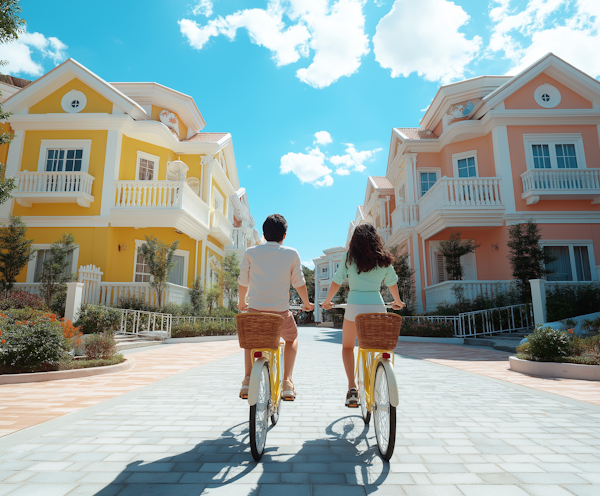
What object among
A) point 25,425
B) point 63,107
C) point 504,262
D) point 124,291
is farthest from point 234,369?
point 63,107

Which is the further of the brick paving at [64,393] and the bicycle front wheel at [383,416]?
the brick paving at [64,393]

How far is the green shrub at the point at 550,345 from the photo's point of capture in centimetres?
703

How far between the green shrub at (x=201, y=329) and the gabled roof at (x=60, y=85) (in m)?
9.27

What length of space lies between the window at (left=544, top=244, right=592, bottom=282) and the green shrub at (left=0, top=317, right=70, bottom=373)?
16206 millimetres

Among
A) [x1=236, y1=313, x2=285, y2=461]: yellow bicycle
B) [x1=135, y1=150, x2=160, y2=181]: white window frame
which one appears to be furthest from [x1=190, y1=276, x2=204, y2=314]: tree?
[x1=236, y1=313, x2=285, y2=461]: yellow bicycle

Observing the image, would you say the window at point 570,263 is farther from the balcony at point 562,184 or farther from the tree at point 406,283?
the tree at point 406,283

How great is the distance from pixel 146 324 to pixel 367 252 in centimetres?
1138

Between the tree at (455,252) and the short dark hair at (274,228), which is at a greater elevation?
the tree at (455,252)

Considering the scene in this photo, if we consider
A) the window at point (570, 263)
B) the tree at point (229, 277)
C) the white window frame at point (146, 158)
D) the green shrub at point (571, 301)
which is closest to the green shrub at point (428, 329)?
the green shrub at point (571, 301)

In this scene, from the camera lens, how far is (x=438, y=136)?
63.9ft

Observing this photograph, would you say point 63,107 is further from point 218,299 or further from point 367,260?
point 367,260

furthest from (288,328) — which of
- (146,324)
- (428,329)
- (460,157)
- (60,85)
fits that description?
(60,85)

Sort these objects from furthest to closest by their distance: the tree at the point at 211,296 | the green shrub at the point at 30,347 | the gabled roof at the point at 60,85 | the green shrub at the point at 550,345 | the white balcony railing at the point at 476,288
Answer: the tree at the point at 211,296, the gabled roof at the point at 60,85, the white balcony railing at the point at 476,288, the green shrub at the point at 550,345, the green shrub at the point at 30,347

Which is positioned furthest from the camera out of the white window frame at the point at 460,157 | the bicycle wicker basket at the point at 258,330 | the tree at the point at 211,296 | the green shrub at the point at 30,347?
the tree at the point at 211,296
